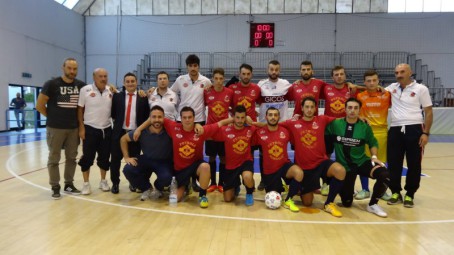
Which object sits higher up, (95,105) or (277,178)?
(95,105)

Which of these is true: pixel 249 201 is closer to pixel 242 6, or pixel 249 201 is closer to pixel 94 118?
pixel 94 118

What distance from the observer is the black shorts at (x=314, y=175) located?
4.59m

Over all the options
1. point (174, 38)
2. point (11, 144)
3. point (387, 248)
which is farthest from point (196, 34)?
point (387, 248)

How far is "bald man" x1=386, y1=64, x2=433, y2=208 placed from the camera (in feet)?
15.7

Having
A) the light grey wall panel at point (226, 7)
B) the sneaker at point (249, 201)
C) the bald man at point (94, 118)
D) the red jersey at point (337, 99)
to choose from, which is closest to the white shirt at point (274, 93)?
the red jersey at point (337, 99)

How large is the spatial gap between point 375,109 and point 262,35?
13.1 metres

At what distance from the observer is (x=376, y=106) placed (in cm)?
516

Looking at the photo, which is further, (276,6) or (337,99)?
(276,6)

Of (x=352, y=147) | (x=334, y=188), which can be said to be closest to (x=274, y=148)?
(x=334, y=188)

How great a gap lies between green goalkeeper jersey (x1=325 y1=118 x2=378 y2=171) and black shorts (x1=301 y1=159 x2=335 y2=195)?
0.25 metres

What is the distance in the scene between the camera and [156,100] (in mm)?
5414

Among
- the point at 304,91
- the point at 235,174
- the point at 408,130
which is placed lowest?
the point at 235,174

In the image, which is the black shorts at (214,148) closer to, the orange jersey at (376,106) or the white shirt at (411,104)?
the orange jersey at (376,106)

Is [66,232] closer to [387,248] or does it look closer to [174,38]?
[387,248]
